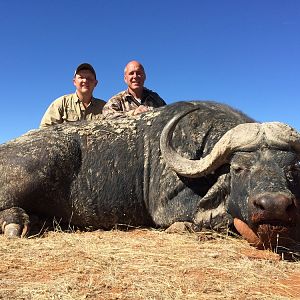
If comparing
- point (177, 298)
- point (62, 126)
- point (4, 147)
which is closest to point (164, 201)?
point (62, 126)

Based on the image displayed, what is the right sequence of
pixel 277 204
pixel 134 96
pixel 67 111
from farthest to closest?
1. pixel 67 111
2. pixel 134 96
3. pixel 277 204

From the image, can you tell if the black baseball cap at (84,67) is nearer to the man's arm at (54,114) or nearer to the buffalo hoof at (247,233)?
the man's arm at (54,114)

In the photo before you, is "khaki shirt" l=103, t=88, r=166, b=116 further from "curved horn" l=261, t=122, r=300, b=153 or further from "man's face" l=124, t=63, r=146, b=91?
"curved horn" l=261, t=122, r=300, b=153

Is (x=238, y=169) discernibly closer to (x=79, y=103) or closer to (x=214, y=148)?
(x=214, y=148)

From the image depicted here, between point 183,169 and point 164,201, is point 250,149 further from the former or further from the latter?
point 164,201

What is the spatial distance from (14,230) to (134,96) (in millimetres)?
3783

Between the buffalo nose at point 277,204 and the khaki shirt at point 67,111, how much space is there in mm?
4891

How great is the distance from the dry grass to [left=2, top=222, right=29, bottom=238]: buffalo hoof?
0.66 feet

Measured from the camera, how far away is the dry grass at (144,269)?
109 inches

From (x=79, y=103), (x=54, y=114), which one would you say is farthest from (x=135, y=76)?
(x=54, y=114)

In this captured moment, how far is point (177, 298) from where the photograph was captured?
263 centimetres

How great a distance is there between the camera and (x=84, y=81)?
8.34 m

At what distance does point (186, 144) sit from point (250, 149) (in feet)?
3.19

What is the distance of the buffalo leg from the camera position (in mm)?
4750
